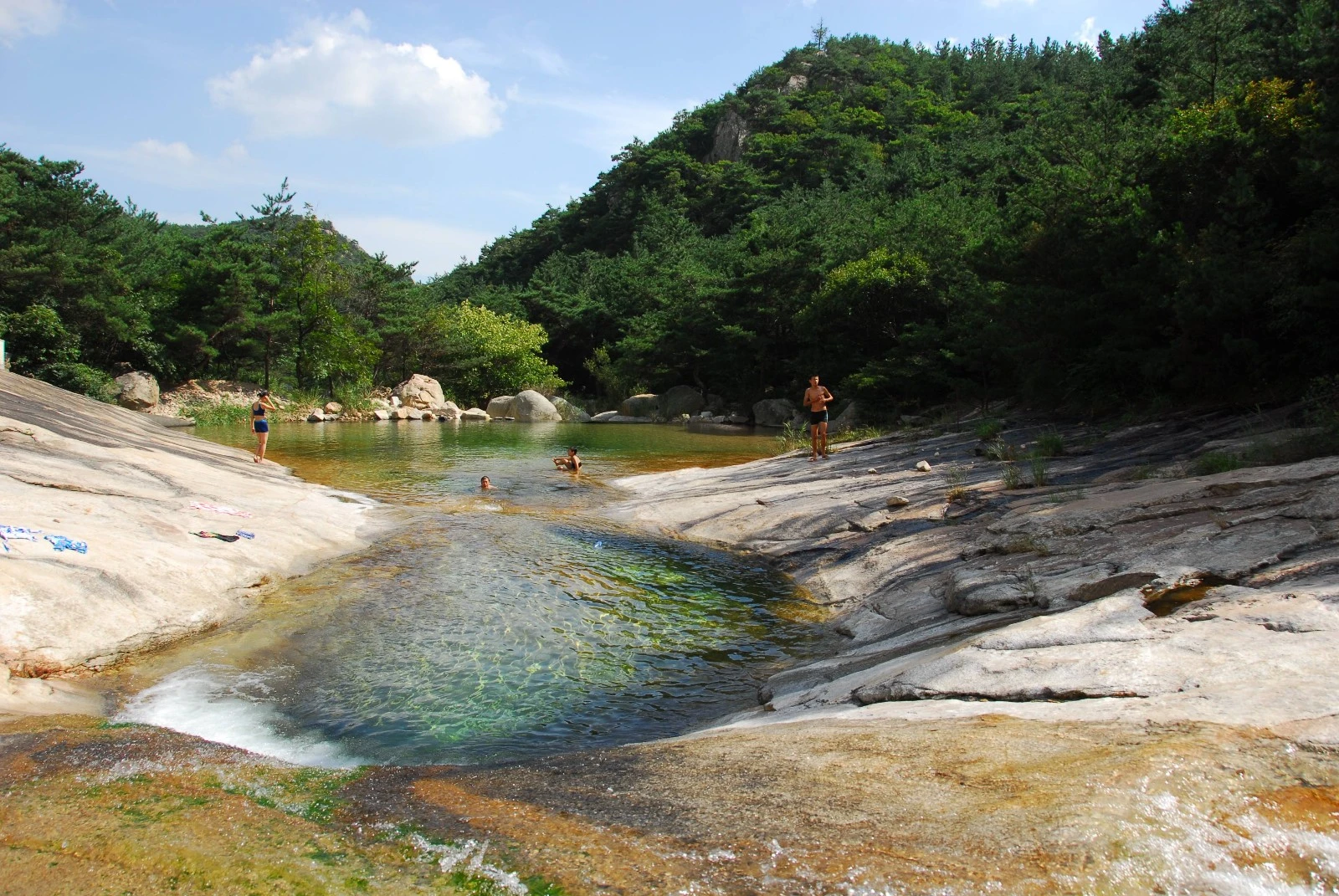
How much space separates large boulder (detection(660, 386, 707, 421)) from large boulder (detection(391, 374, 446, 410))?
1444 cm

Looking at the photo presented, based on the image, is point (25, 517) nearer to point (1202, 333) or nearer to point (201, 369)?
point (1202, 333)

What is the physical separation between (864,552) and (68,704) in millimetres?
9178

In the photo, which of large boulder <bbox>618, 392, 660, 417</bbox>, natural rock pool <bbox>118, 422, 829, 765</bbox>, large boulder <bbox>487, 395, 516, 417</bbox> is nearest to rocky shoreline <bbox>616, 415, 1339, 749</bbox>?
natural rock pool <bbox>118, 422, 829, 765</bbox>

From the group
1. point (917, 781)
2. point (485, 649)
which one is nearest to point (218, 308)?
point (485, 649)

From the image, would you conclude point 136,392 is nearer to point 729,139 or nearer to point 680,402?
point 680,402

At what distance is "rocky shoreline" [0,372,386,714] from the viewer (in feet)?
23.9

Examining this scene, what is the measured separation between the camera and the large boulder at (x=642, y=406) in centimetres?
5131

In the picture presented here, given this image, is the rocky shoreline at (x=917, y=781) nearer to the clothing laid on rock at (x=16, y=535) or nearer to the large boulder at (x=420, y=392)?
the clothing laid on rock at (x=16, y=535)

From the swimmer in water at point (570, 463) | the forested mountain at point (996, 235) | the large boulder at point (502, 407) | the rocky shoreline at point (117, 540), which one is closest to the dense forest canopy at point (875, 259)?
the forested mountain at point (996, 235)

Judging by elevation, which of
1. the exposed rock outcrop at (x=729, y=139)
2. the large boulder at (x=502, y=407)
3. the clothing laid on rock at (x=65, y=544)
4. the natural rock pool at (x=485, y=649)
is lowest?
the natural rock pool at (x=485, y=649)

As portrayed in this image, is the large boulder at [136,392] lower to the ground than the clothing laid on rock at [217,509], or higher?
higher

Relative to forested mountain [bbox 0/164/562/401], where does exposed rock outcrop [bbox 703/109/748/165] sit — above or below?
above

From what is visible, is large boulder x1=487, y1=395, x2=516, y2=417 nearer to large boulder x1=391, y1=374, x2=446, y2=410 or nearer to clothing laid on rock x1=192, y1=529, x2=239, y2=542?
large boulder x1=391, y1=374, x2=446, y2=410

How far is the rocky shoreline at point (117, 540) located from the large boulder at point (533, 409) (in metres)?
32.5
